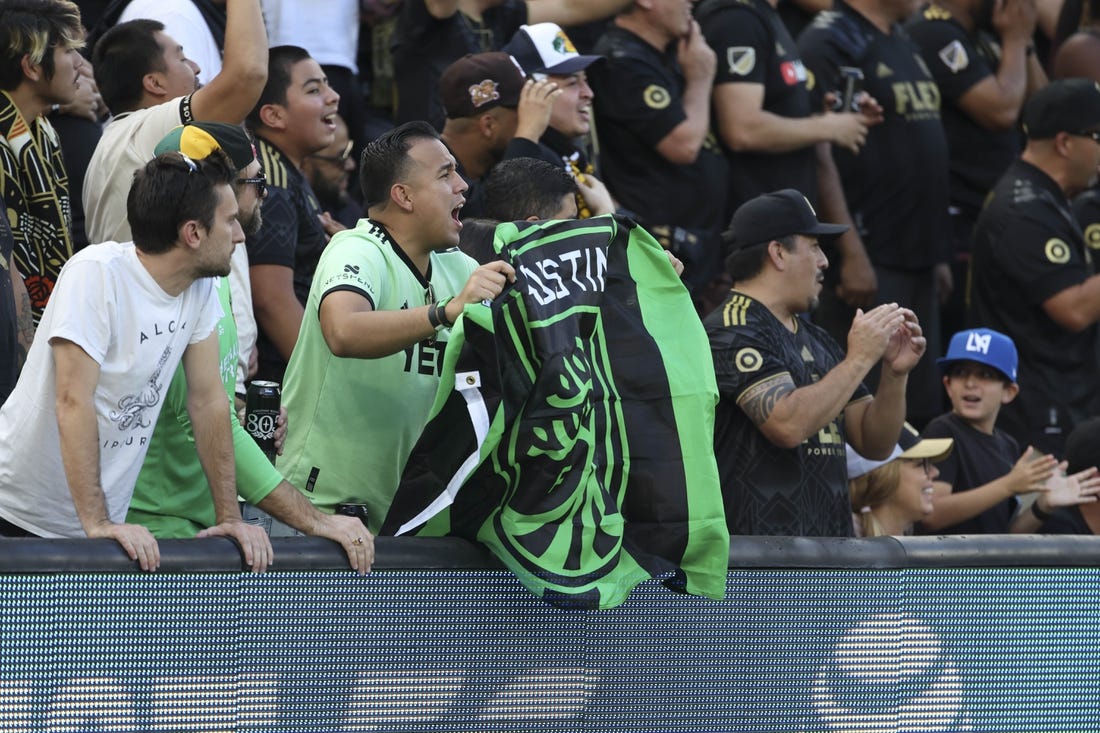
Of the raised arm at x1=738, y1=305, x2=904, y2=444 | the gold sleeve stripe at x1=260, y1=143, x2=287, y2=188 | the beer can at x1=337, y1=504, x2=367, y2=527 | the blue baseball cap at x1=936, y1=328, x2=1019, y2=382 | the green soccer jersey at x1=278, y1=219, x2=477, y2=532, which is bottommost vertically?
the blue baseball cap at x1=936, y1=328, x2=1019, y2=382

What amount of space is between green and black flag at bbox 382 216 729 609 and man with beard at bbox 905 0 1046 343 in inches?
210

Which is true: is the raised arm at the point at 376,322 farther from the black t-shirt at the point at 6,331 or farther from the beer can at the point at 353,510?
the black t-shirt at the point at 6,331

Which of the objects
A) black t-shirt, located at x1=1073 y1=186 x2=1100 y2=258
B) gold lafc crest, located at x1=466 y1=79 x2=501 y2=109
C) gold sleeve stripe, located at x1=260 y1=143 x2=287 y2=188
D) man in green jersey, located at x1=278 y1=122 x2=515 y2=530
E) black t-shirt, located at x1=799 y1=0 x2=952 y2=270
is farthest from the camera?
black t-shirt, located at x1=1073 y1=186 x2=1100 y2=258

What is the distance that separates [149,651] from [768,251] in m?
2.82

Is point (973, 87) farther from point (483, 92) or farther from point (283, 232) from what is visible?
point (283, 232)

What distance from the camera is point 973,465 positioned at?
725 centimetres

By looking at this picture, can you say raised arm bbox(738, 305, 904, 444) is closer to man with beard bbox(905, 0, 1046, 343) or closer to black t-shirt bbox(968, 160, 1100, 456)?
black t-shirt bbox(968, 160, 1100, 456)

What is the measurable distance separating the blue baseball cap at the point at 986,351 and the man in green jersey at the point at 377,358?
3.19 metres

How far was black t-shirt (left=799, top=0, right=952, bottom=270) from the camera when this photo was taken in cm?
859

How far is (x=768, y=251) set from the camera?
5777mm

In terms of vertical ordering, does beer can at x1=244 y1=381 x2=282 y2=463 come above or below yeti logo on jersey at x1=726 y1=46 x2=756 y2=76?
above

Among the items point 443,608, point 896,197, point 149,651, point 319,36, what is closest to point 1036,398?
point 896,197

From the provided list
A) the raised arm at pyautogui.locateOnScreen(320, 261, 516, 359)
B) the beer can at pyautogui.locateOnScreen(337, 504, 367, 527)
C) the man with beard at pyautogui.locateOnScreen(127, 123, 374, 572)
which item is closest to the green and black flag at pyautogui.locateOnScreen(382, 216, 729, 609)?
the raised arm at pyautogui.locateOnScreen(320, 261, 516, 359)

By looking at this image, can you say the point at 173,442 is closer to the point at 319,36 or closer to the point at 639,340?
the point at 639,340
